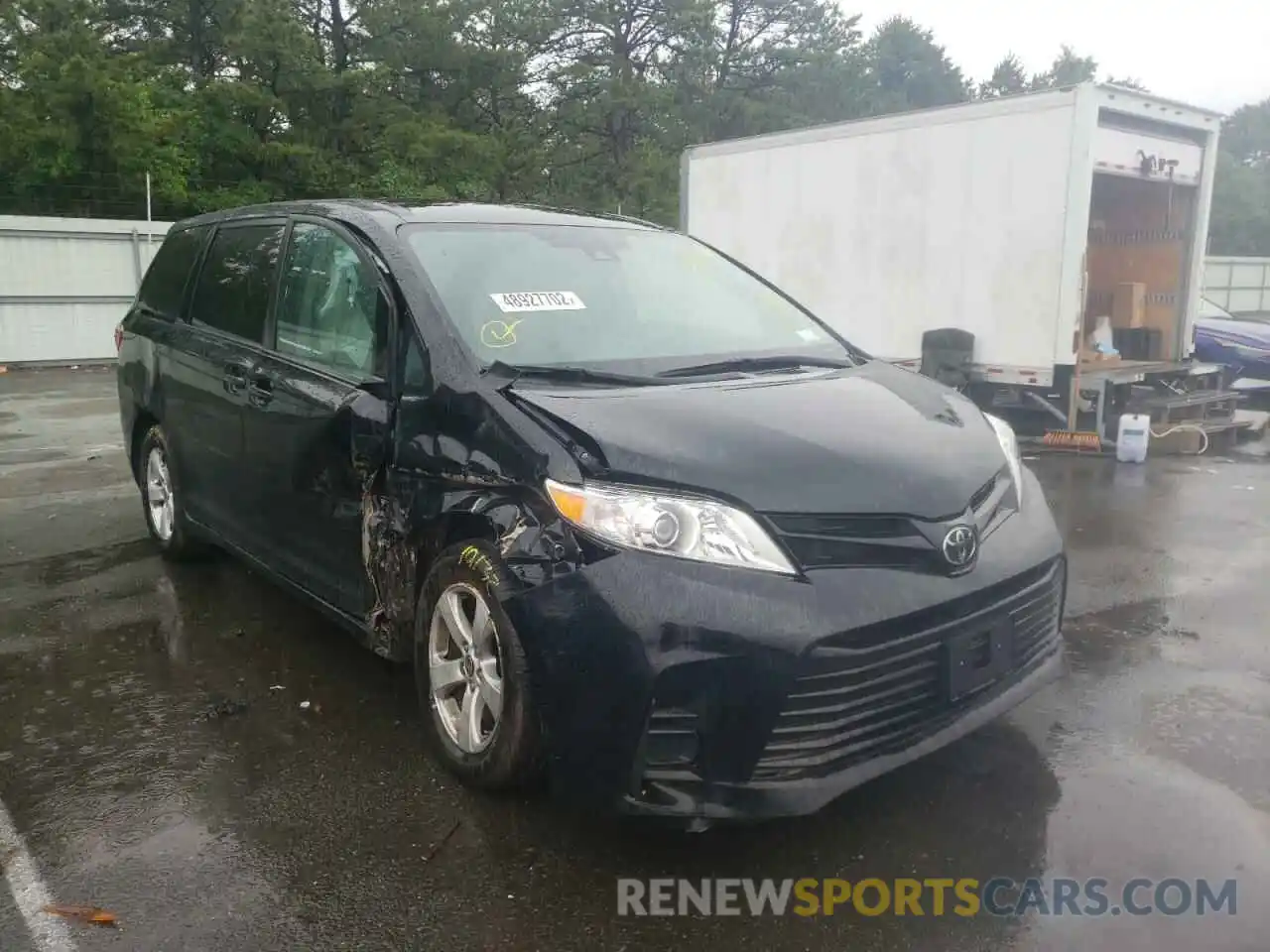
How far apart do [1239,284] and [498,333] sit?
1222 inches

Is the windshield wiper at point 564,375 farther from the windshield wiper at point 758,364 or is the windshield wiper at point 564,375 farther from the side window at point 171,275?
the side window at point 171,275

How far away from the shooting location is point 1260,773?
3381 mm

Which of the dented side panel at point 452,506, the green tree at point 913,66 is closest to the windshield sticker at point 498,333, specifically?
the dented side panel at point 452,506

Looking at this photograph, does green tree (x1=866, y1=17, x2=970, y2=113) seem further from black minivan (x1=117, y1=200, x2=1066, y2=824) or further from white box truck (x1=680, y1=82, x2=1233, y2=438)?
black minivan (x1=117, y1=200, x2=1066, y2=824)

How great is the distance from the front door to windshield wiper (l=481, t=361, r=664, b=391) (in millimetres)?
437

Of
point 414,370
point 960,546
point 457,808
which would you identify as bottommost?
point 457,808

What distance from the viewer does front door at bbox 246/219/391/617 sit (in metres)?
3.64

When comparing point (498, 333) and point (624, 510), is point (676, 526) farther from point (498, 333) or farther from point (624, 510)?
point (498, 333)

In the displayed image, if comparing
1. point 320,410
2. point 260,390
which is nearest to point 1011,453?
point 320,410

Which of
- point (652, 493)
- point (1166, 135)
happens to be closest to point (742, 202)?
point (1166, 135)

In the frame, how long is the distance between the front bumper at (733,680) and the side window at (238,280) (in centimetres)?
233

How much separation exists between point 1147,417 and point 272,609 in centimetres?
719

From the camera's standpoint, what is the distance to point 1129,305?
34.8 ft

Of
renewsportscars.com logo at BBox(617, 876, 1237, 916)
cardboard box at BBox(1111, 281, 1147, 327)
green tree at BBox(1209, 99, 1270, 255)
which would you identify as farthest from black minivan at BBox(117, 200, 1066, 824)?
green tree at BBox(1209, 99, 1270, 255)
